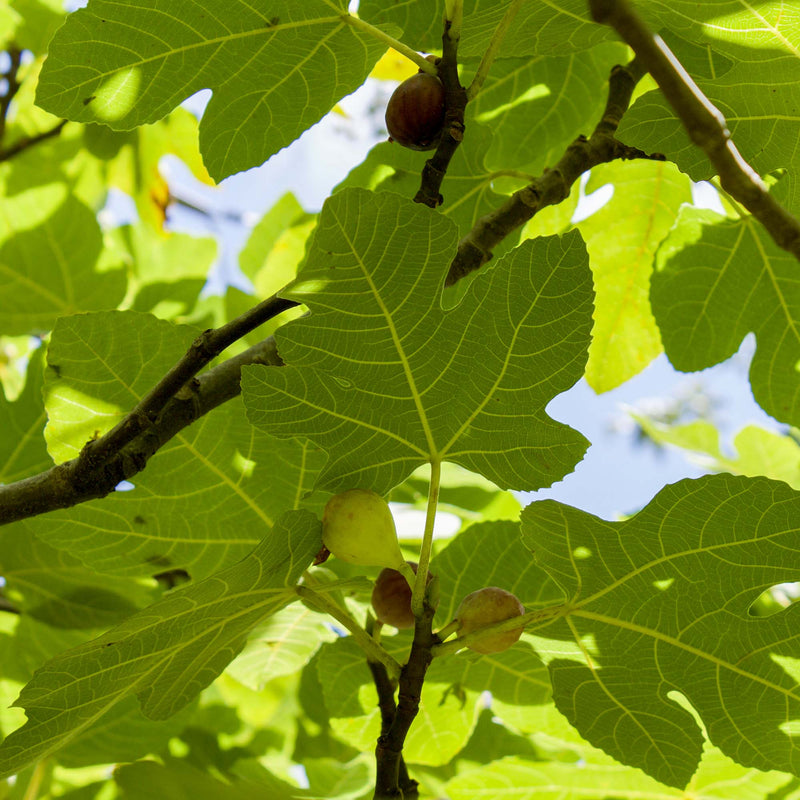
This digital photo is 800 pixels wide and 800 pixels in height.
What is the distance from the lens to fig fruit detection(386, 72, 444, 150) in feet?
4.11

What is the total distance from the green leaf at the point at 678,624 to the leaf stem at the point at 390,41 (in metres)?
0.65

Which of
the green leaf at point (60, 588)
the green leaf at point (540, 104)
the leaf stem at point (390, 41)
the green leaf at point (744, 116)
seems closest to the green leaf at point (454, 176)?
the green leaf at point (540, 104)

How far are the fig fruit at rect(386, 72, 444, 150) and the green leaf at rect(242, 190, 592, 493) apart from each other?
0.95 ft

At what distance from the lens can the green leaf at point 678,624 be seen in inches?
44.9

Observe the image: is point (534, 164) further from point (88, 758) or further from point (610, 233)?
point (88, 758)

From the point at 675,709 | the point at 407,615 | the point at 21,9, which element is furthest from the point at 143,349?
the point at 21,9

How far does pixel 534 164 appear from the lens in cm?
199

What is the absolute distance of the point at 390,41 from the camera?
132 centimetres

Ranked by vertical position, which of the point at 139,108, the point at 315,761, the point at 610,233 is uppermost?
the point at 610,233

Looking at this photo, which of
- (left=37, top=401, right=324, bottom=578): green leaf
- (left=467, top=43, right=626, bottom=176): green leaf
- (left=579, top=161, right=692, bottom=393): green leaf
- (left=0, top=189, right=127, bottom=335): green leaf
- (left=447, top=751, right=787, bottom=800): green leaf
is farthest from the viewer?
(left=0, top=189, right=127, bottom=335): green leaf

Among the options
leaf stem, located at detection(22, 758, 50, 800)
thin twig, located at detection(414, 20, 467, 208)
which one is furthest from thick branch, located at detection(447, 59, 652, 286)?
leaf stem, located at detection(22, 758, 50, 800)

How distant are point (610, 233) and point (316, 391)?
1336mm

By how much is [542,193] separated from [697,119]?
73 centimetres

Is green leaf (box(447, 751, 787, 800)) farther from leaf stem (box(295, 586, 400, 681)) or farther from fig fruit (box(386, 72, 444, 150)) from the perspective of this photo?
fig fruit (box(386, 72, 444, 150))
